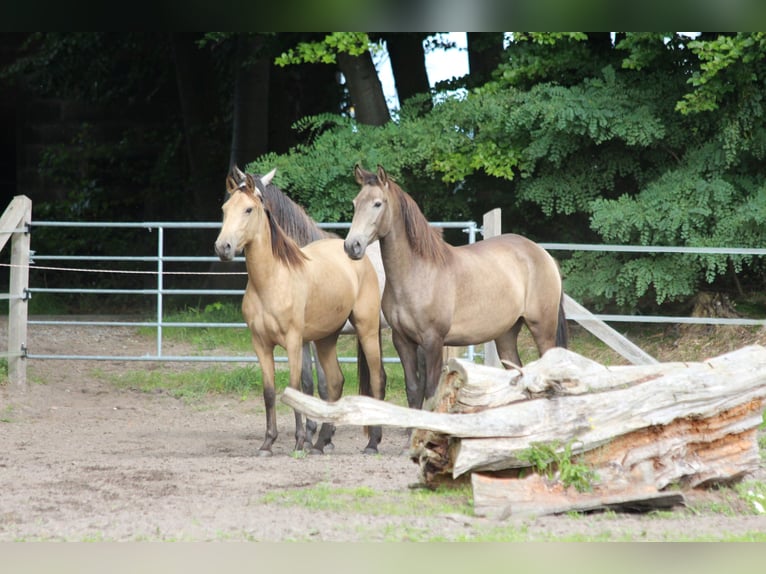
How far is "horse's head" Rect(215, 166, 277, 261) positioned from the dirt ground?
1248 mm

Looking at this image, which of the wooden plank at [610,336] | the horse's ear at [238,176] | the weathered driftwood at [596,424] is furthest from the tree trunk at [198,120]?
the weathered driftwood at [596,424]

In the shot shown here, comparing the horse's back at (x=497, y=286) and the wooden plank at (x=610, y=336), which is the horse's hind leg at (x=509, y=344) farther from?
the wooden plank at (x=610, y=336)

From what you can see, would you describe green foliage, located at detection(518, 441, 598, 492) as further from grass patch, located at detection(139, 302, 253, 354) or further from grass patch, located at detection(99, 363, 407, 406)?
grass patch, located at detection(139, 302, 253, 354)

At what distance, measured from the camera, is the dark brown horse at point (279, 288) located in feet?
17.9

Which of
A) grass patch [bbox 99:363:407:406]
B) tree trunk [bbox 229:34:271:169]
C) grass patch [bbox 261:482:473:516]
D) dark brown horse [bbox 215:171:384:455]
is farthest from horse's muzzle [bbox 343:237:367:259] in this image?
tree trunk [bbox 229:34:271:169]

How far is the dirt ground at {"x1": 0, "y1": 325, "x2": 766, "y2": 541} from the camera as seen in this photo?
3502mm

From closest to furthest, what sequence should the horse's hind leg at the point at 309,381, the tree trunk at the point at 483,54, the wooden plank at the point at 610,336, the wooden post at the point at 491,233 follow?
1. the horse's hind leg at the point at 309,381
2. the wooden plank at the point at 610,336
3. the wooden post at the point at 491,233
4. the tree trunk at the point at 483,54

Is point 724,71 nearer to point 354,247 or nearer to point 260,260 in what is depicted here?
point 354,247

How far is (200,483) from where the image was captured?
4.62 metres

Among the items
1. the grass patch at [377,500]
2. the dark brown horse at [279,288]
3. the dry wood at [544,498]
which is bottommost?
the grass patch at [377,500]

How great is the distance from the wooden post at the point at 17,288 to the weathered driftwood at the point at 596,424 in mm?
5063

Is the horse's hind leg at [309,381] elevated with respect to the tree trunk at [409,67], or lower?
lower

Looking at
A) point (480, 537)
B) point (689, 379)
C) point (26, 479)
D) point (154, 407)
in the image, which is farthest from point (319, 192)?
point (480, 537)

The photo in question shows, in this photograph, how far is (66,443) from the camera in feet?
20.4
